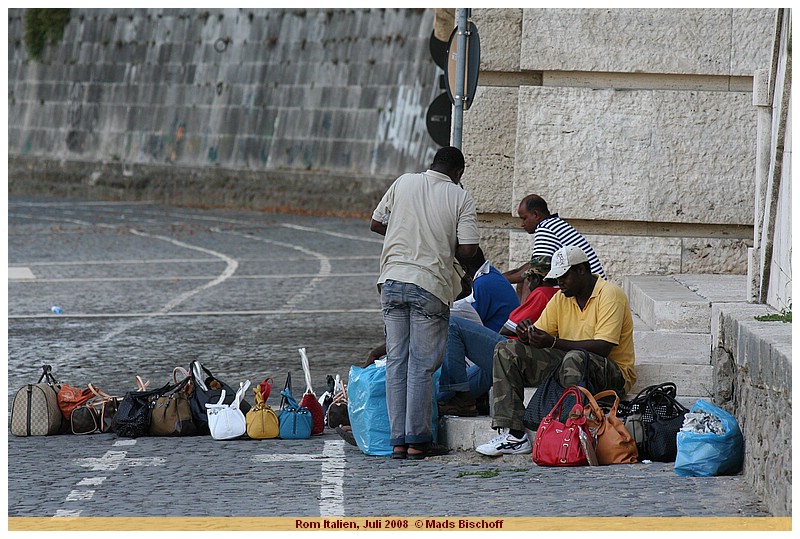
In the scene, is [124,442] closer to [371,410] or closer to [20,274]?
[371,410]

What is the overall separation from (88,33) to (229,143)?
496 centimetres

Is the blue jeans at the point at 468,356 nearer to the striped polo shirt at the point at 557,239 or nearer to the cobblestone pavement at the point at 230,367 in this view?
the cobblestone pavement at the point at 230,367

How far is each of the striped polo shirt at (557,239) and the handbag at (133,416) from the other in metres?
2.64

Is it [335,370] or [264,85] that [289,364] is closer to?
[335,370]

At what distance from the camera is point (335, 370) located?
31.2 feet

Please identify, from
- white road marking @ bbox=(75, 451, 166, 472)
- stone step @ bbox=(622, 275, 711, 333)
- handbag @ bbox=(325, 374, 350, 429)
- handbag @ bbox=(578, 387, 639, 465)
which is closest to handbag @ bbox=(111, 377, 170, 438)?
white road marking @ bbox=(75, 451, 166, 472)

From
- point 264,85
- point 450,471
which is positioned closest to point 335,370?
point 450,471

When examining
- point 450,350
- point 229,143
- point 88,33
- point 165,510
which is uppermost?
point 88,33

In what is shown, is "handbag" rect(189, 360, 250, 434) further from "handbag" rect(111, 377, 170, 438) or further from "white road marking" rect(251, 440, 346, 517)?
"white road marking" rect(251, 440, 346, 517)

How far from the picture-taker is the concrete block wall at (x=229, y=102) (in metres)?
26.0

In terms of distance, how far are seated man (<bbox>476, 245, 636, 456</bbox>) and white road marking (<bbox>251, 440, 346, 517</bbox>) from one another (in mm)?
687

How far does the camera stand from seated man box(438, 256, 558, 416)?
698cm

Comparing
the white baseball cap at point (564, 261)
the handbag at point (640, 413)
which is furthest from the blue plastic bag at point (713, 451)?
the white baseball cap at point (564, 261)

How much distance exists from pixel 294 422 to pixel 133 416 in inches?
32.2
